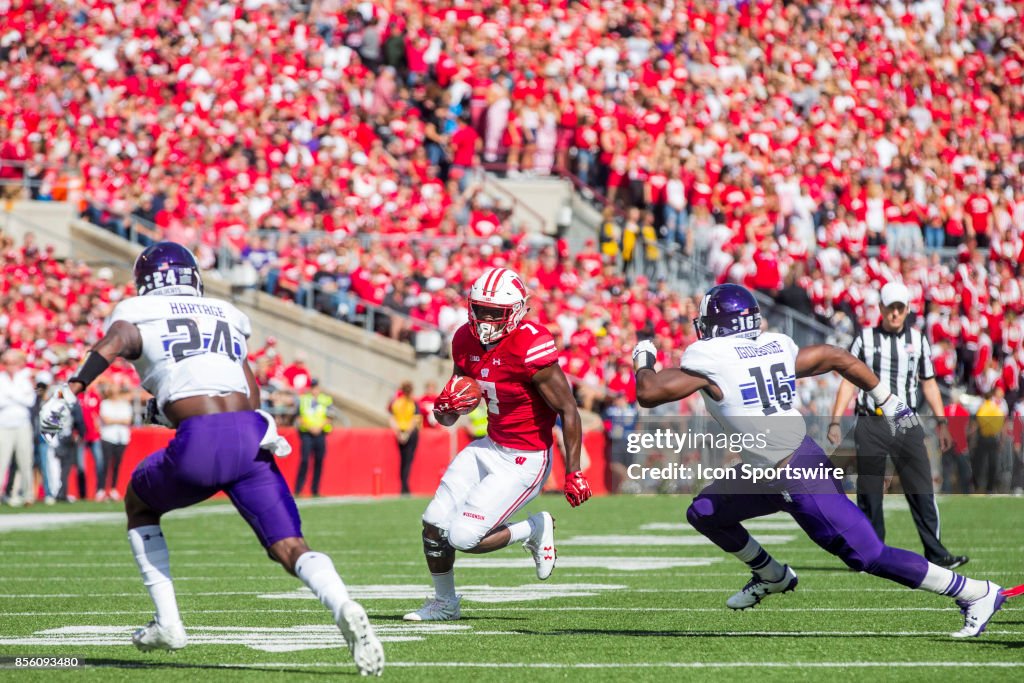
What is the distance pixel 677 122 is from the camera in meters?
25.8

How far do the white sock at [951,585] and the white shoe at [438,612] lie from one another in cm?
236

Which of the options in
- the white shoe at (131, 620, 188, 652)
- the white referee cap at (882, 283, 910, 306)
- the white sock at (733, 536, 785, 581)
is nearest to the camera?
the white shoe at (131, 620, 188, 652)

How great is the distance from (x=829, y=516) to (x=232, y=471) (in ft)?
8.71

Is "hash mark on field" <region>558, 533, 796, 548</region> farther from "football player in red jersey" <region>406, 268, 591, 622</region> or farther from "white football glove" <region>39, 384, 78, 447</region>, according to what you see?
"white football glove" <region>39, 384, 78, 447</region>

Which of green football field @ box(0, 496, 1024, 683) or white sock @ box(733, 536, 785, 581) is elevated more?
white sock @ box(733, 536, 785, 581)

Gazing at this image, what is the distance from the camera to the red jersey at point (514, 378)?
8117mm

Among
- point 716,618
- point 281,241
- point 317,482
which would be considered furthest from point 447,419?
point 281,241

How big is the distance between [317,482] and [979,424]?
7893 millimetres

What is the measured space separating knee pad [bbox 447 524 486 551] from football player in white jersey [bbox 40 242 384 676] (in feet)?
4.98

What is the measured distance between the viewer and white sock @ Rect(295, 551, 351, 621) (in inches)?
243

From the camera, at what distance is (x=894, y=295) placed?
416 inches

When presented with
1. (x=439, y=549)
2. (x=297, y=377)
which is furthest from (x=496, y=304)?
(x=297, y=377)

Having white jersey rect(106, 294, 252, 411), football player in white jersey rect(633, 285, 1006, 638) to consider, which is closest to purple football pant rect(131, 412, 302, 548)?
white jersey rect(106, 294, 252, 411)

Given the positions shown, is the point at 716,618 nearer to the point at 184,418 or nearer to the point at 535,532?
the point at 535,532
